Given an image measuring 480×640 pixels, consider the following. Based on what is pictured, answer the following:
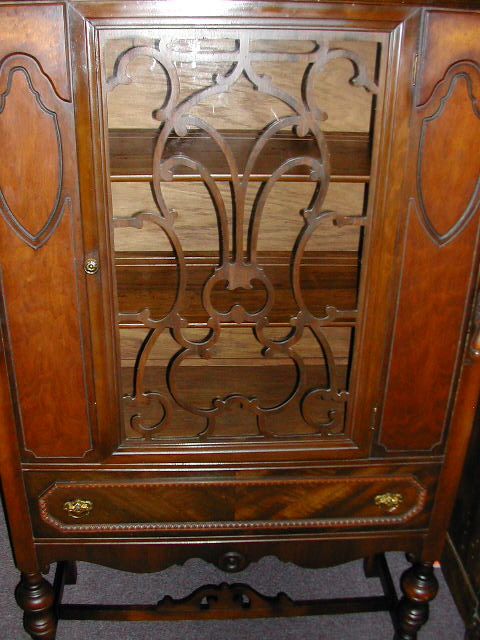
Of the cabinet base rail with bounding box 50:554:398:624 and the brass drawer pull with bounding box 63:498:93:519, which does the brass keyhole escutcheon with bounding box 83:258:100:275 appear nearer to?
the brass drawer pull with bounding box 63:498:93:519

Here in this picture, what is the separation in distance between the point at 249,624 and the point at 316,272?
0.79m

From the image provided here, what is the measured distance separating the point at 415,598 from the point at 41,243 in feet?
2.93

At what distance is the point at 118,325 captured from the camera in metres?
0.89

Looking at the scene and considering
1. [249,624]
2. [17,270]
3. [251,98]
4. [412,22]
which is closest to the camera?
[412,22]

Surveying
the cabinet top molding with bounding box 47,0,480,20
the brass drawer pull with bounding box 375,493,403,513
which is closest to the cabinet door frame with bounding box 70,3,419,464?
the cabinet top molding with bounding box 47,0,480,20

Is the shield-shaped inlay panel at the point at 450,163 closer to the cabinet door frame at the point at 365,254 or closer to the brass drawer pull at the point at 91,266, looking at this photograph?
the cabinet door frame at the point at 365,254

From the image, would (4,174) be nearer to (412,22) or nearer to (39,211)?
(39,211)

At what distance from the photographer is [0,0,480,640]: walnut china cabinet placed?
745 mm

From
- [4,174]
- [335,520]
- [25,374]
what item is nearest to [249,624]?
[335,520]

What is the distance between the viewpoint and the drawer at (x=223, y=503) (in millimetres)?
989

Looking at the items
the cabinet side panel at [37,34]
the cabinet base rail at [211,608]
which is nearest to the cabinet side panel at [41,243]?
the cabinet side panel at [37,34]

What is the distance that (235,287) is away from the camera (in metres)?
0.88

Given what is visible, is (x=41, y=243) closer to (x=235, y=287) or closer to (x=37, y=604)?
(x=235, y=287)
